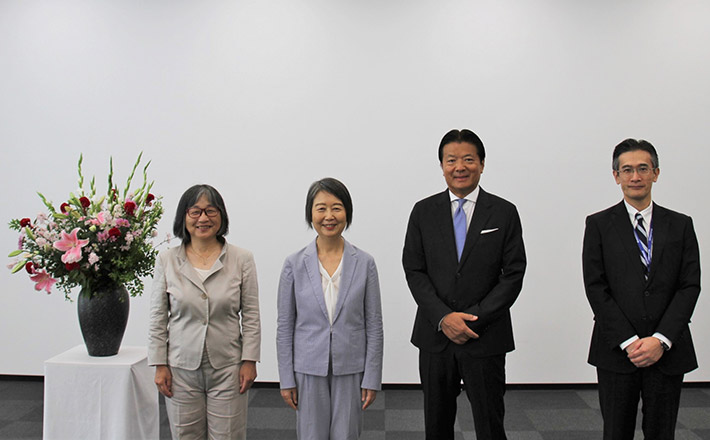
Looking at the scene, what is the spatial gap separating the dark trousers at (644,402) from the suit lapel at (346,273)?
3.83 feet

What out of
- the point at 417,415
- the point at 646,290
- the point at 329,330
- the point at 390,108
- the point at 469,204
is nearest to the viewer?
the point at 329,330

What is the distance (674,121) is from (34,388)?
5233 millimetres

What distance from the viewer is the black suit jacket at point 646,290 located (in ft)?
7.03

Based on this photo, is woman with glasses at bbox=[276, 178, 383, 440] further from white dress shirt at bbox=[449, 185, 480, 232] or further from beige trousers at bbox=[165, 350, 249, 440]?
white dress shirt at bbox=[449, 185, 480, 232]

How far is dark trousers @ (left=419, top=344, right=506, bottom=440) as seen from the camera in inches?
84.4

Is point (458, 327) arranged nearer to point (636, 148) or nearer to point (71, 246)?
point (636, 148)

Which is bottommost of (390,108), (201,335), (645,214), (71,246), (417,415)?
(417,415)

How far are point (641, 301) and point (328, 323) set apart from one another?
4.25 feet

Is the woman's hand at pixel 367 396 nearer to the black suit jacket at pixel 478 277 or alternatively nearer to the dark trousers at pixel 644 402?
the black suit jacket at pixel 478 277

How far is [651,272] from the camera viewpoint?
7.16 ft

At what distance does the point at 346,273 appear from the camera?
2.12m

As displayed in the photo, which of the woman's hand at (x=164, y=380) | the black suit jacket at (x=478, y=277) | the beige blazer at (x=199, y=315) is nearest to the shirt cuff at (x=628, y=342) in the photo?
the black suit jacket at (x=478, y=277)

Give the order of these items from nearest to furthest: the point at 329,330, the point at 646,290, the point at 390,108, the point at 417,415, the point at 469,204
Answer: the point at 329,330
the point at 646,290
the point at 469,204
the point at 417,415
the point at 390,108

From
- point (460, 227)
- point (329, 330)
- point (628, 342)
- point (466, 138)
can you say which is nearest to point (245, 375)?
point (329, 330)
